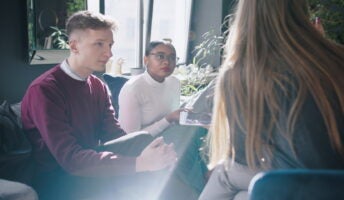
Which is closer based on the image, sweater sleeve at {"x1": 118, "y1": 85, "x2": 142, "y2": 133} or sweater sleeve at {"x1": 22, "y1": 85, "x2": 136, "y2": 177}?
sweater sleeve at {"x1": 22, "y1": 85, "x2": 136, "y2": 177}

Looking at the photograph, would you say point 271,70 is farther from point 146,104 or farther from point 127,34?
point 127,34

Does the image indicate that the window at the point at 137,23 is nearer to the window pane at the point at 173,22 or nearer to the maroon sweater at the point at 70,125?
the window pane at the point at 173,22

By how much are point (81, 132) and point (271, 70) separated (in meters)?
0.97

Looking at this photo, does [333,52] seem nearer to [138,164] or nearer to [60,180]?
[138,164]

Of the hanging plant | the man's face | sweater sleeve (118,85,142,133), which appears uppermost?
the hanging plant

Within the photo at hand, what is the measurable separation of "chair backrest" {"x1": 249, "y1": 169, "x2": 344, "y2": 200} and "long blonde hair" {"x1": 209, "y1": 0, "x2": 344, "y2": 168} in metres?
0.19

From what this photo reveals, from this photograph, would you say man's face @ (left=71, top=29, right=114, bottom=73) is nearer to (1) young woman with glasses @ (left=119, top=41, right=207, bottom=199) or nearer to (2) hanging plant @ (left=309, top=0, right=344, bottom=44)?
(1) young woman with glasses @ (left=119, top=41, right=207, bottom=199)

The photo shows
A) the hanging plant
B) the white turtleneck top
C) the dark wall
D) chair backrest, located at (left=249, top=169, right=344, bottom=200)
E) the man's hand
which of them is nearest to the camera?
chair backrest, located at (left=249, top=169, right=344, bottom=200)

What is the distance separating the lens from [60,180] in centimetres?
183

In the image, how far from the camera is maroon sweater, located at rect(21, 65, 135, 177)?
165 centimetres

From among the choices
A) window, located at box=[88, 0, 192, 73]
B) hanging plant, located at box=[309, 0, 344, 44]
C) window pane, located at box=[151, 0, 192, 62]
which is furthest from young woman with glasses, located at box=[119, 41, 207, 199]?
window pane, located at box=[151, 0, 192, 62]

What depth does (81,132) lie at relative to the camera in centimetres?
188

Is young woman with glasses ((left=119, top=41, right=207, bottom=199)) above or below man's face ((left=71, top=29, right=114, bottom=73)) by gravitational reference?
below

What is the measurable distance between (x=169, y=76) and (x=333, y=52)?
1.74 meters
